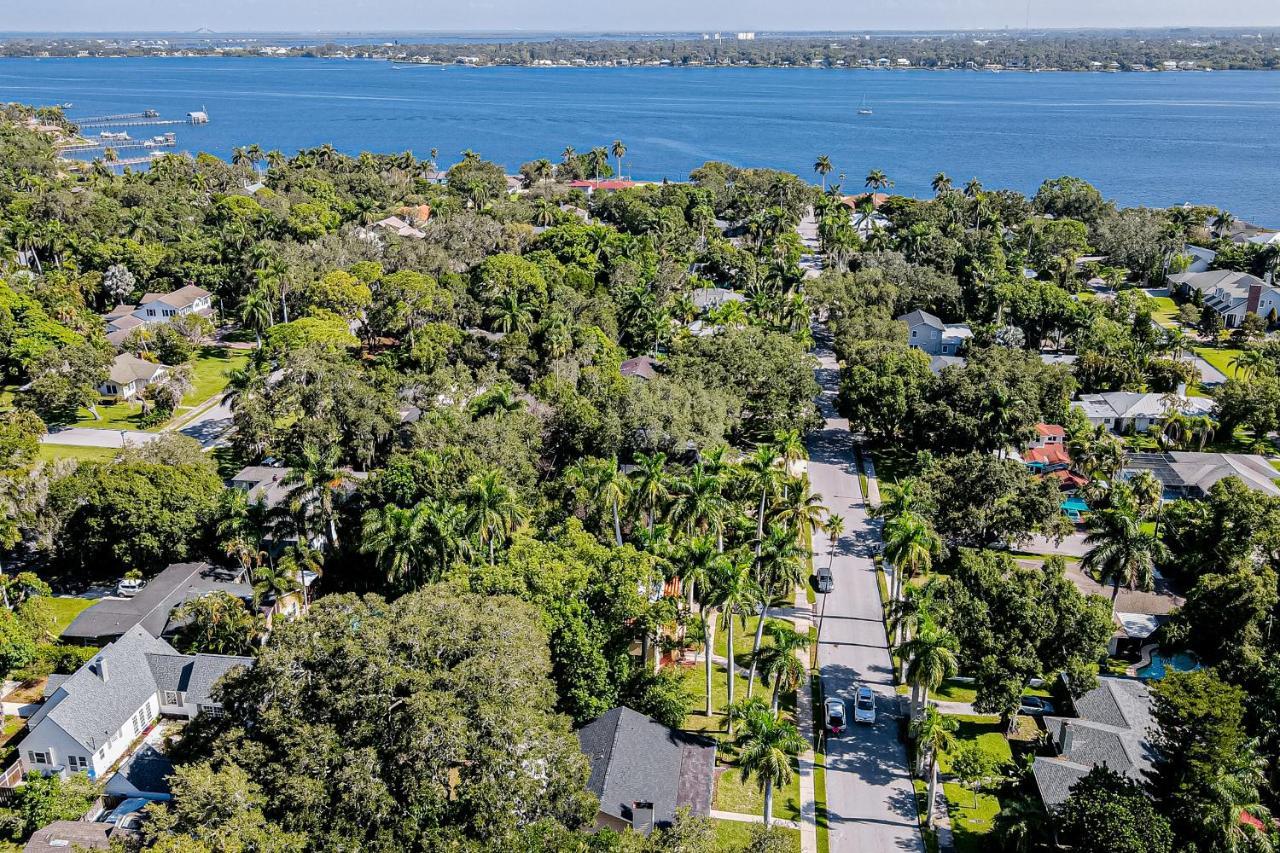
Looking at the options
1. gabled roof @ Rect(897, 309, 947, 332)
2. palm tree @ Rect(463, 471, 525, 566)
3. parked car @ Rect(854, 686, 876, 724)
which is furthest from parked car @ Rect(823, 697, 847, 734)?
gabled roof @ Rect(897, 309, 947, 332)

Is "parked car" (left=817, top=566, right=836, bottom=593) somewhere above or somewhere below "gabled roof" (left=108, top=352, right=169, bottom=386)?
below

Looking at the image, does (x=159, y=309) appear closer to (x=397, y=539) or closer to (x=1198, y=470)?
(x=397, y=539)

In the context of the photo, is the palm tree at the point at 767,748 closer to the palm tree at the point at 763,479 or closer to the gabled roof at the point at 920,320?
the palm tree at the point at 763,479

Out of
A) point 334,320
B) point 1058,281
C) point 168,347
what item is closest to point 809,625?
point 334,320

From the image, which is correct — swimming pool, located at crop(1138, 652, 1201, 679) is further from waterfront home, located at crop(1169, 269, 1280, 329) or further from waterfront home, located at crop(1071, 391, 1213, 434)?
waterfront home, located at crop(1169, 269, 1280, 329)

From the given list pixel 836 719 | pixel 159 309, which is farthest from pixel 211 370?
pixel 836 719

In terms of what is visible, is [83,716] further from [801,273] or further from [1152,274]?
[1152,274]
